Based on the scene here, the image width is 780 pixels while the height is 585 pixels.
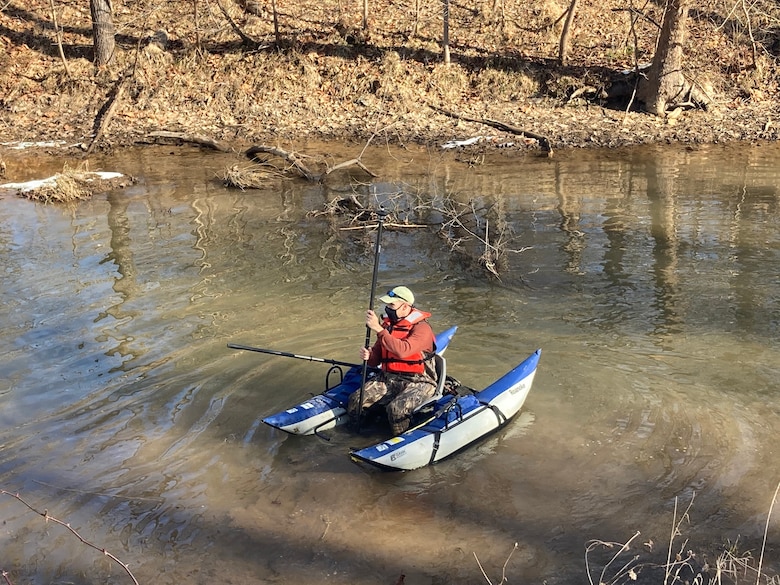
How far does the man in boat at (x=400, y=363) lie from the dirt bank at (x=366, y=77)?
1155 centimetres

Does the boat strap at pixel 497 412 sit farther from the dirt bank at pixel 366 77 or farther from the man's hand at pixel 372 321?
the dirt bank at pixel 366 77

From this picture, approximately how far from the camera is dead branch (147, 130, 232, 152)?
1803cm

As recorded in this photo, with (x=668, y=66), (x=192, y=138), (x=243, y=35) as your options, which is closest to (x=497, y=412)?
(x=192, y=138)

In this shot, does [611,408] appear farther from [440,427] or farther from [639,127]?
[639,127]

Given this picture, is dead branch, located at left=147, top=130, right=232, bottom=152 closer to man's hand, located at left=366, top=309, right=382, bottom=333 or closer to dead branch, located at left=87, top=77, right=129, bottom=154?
dead branch, located at left=87, top=77, right=129, bottom=154

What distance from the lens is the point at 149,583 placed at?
5.35 m

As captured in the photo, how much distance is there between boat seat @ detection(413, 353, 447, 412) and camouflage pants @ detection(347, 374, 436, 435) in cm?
3

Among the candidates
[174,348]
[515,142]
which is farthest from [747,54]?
[174,348]

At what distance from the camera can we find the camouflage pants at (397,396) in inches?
274

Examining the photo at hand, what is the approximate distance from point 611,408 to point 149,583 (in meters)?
4.40

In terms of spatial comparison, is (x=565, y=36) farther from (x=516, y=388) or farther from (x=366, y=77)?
(x=516, y=388)

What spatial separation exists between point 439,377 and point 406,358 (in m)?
0.37

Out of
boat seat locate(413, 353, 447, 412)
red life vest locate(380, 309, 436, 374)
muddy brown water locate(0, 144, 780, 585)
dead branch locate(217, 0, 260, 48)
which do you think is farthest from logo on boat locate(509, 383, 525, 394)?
dead branch locate(217, 0, 260, 48)

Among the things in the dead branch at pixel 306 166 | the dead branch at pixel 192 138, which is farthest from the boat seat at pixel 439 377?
the dead branch at pixel 192 138
